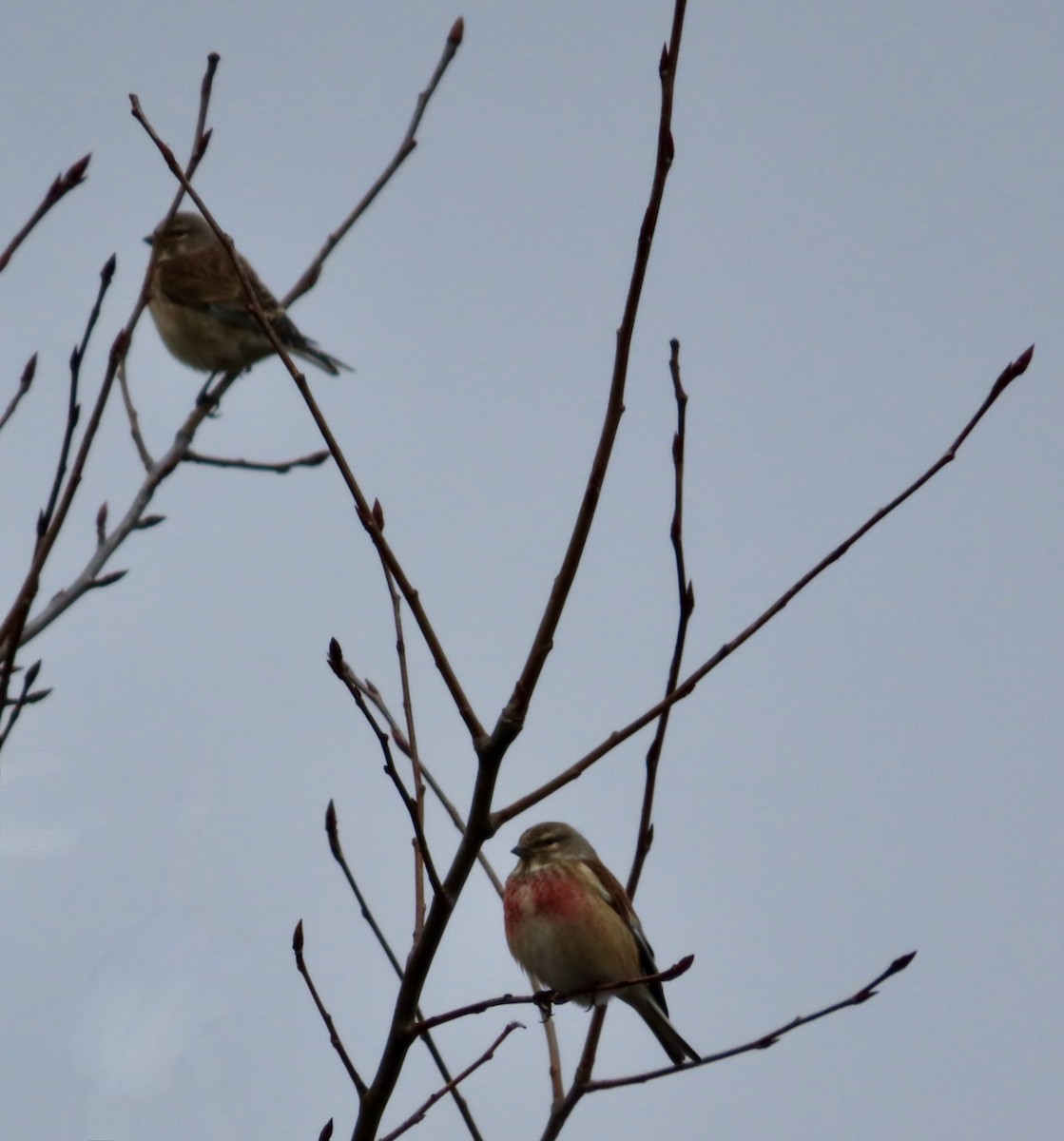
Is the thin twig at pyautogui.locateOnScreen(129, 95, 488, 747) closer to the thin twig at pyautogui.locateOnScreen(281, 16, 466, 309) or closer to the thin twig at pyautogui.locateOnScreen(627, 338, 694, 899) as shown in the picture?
the thin twig at pyautogui.locateOnScreen(627, 338, 694, 899)

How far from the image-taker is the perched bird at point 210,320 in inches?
420

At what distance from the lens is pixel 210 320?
11047 mm

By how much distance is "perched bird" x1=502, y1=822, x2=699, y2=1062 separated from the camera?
6.48 m

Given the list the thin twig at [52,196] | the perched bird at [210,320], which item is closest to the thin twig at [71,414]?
the thin twig at [52,196]

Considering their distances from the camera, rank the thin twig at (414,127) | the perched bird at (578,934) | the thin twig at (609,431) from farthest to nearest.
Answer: the perched bird at (578,934) → the thin twig at (414,127) → the thin twig at (609,431)

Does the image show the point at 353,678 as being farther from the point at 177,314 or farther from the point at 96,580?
the point at 177,314

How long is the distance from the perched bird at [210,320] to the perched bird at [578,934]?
4960 mm

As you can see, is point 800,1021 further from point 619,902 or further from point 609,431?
point 619,902

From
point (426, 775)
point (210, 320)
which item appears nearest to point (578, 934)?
point (426, 775)

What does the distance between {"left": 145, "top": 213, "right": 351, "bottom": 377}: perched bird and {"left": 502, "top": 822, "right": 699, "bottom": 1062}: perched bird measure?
496 centimetres

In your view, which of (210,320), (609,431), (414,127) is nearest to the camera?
(609,431)

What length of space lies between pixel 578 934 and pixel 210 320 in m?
6.32

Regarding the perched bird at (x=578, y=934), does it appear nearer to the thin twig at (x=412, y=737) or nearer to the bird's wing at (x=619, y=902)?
the bird's wing at (x=619, y=902)

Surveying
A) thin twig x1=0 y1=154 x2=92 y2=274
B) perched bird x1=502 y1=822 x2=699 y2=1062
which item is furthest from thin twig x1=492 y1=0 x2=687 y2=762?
perched bird x1=502 y1=822 x2=699 y2=1062
